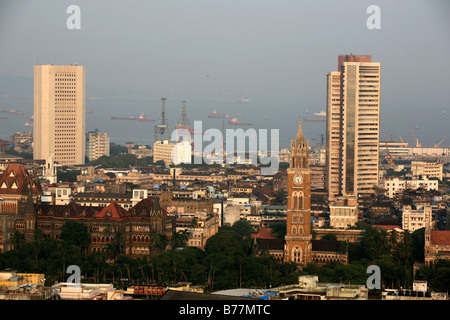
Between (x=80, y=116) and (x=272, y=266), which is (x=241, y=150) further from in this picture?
(x=272, y=266)

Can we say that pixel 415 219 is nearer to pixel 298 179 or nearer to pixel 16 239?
pixel 298 179

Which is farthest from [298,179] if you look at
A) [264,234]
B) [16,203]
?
[16,203]

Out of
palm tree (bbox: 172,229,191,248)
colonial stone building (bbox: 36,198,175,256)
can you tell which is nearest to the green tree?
colonial stone building (bbox: 36,198,175,256)

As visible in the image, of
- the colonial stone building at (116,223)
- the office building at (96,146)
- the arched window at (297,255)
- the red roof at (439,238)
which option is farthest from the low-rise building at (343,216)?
the office building at (96,146)

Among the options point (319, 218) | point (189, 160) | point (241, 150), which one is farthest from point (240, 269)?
point (241, 150)

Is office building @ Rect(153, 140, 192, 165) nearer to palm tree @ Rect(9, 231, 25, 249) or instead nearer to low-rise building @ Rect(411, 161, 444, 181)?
low-rise building @ Rect(411, 161, 444, 181)
